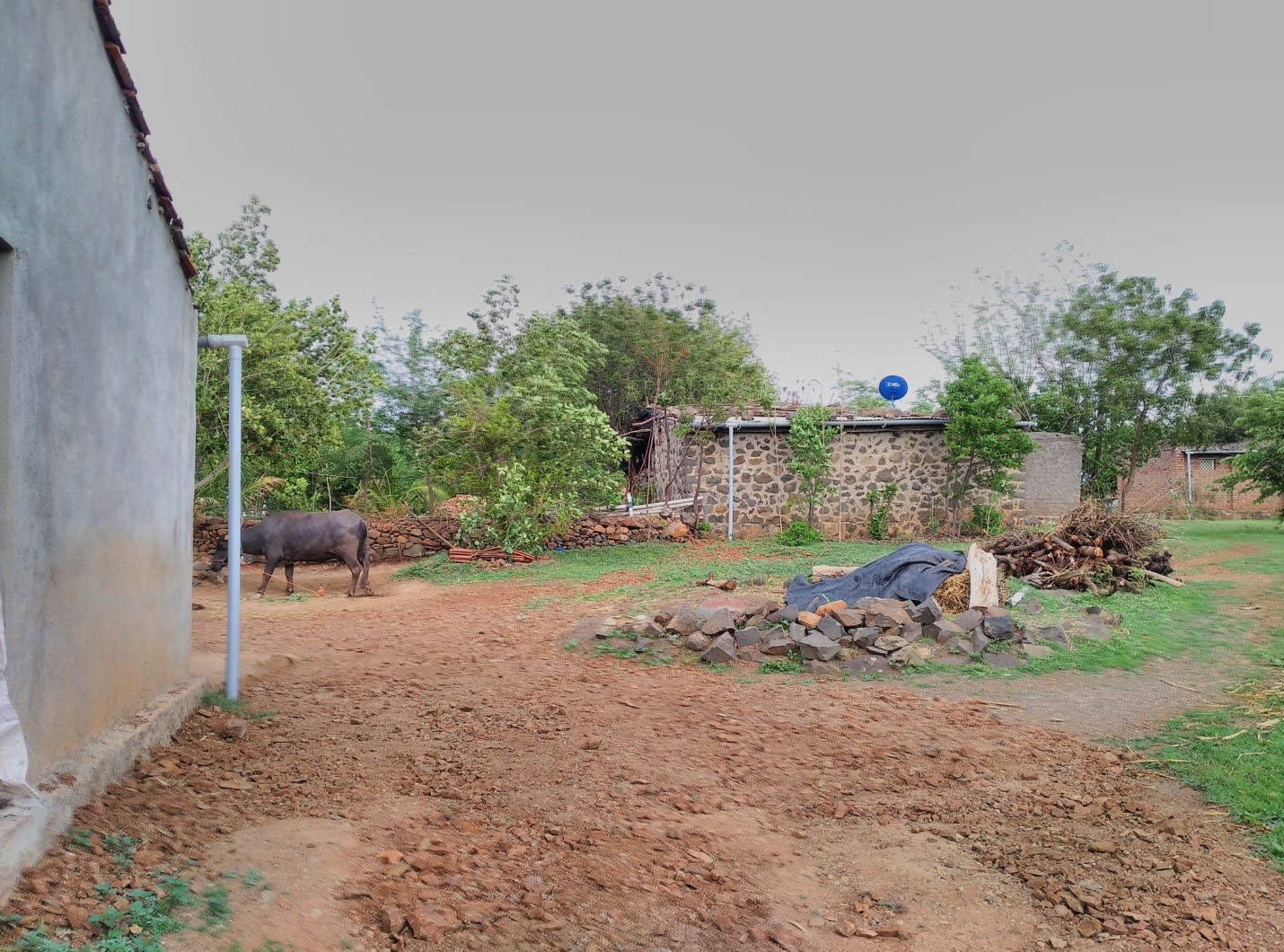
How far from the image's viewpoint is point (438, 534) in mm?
16172

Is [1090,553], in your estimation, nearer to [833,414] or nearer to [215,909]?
[833,414]

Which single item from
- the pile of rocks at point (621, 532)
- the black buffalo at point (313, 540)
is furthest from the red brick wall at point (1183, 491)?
the black buffalo at point (313, 540)

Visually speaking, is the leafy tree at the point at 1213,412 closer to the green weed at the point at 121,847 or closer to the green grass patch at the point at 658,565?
the green grass patch at the point at 658,565

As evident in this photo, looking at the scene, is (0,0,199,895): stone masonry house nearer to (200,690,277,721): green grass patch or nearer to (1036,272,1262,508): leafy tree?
(200,690,277,721): green grass patch

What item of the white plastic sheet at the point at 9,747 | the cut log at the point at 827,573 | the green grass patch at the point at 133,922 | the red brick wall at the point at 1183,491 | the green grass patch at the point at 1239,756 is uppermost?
the red brick wall at the point at 1183,491

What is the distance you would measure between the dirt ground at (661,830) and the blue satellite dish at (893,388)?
15.1 m

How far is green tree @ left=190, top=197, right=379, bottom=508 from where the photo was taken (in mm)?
12039

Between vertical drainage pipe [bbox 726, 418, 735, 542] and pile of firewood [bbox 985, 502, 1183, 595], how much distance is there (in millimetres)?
6519

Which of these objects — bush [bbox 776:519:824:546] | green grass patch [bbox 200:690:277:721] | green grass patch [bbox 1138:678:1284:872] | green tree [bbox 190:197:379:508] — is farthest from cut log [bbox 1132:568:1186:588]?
green tree [bbox 190:197:379:508]

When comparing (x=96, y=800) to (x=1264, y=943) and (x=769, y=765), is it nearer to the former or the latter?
(x=769, y=765)

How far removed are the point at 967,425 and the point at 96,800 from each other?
17.6 metres

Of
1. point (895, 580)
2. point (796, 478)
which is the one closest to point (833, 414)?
point (796, 478)

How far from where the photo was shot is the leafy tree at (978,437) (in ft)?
58.5

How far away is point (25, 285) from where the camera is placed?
3.17 meters
